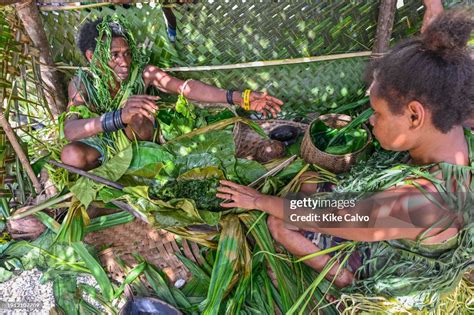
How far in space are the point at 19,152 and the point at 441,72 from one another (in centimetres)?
208

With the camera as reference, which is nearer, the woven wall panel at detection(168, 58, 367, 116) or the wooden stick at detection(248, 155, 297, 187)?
the wooden stick at detection(248, 155, 297, 187)

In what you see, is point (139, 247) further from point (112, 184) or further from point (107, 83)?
point (107, 83)

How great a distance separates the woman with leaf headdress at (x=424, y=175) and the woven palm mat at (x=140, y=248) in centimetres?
79

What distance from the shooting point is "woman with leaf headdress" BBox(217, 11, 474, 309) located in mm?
1458

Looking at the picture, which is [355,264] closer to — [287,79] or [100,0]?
[287,79]

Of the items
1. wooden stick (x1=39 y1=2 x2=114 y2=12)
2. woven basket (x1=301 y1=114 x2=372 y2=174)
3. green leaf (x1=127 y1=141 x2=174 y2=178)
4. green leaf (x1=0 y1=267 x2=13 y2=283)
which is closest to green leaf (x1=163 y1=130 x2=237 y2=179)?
green leaf (x1=127 y1=141 x2=174 y2=178)

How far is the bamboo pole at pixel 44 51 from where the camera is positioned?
2467 mm

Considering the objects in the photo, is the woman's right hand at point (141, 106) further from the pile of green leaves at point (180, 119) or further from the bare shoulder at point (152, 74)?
the bare shoulder at point (152, 74)

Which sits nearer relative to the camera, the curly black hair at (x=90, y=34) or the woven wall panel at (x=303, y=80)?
the curly black hair at (x=90, y=34)

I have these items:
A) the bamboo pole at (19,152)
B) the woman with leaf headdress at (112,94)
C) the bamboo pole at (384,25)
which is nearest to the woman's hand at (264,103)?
the woman with leaf headdress at (112,94)

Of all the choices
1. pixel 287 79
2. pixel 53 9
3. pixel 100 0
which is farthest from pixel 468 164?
pixel 53 9

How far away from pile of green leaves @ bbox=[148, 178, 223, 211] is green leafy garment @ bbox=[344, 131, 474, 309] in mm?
721

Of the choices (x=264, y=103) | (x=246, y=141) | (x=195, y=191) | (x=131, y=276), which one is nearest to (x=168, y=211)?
(x=195, y=191)

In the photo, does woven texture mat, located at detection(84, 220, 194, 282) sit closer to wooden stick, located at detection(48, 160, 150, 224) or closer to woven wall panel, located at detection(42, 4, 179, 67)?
wooden stick, located at detection(48, 160, 150, 224)
